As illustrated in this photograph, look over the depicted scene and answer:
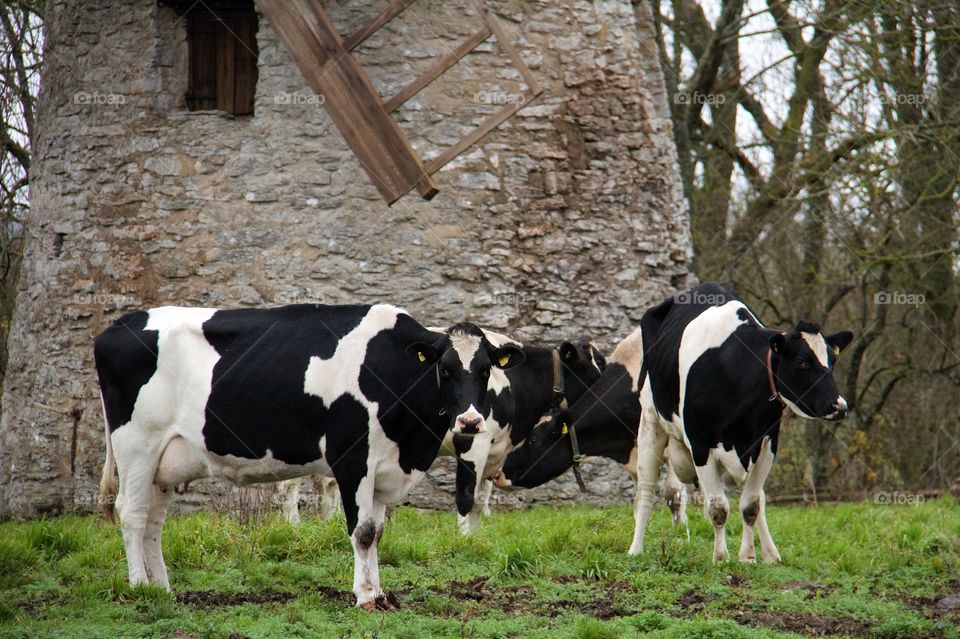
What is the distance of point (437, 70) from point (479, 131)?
764 millimetres

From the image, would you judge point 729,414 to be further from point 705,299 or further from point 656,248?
point 656,248

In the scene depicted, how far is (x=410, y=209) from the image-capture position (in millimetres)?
11156

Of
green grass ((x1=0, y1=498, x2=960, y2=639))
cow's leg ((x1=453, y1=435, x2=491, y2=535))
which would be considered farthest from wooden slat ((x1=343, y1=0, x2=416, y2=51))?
green grass ((x1=0, y1=498, x2=960, y2=639))

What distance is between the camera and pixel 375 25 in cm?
1090

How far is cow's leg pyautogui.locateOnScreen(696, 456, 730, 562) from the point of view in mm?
7562

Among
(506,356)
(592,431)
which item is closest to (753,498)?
(506,356)

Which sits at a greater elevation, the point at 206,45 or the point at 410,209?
the point at 206,45

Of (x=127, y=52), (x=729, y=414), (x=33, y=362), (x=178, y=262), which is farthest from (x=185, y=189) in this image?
(x=729, y=414)

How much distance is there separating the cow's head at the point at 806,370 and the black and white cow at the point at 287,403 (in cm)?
184

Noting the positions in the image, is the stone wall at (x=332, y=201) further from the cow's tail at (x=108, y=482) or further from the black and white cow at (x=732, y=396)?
the cow's tail at (x=108, y=482)

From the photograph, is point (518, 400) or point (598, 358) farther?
point (598, 358)

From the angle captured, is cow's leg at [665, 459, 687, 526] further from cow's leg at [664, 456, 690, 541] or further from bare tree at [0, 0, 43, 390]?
bare tree at [0, 0, 43, 390]

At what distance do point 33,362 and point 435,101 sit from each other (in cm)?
517

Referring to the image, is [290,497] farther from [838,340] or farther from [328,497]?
[838,340]
